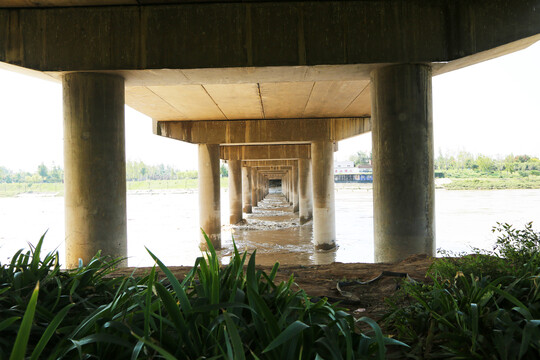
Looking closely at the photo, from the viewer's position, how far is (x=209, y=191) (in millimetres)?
18484

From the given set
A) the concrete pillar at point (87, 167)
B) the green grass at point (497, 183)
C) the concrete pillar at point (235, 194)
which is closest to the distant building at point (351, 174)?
the green grass at point (497, 183)

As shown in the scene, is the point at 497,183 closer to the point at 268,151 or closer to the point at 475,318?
the point at 268,151

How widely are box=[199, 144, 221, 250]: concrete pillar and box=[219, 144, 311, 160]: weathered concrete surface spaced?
328 inches

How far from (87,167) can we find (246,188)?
37.4m

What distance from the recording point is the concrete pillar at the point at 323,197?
18297 mm

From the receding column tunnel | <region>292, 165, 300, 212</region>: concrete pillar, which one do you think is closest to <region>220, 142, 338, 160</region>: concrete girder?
<region>292, 165, 300, 212</region>: concrete pillar

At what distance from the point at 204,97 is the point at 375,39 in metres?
7.11

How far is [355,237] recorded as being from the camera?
21.0 metres

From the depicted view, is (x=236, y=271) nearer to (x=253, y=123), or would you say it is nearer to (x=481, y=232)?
(x=253, y=123)

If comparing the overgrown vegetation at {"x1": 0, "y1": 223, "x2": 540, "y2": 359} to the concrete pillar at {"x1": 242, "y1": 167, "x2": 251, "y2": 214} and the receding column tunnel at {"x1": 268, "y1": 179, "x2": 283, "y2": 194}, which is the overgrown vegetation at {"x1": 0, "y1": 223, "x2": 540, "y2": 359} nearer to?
the concrete pillar at {"x1": 242, "y1": 167, "x2": 251, "y2": 214}

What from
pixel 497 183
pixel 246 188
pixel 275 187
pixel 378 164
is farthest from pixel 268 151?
pixel 275 187

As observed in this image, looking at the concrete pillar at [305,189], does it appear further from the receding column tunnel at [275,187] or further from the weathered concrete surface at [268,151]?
the receding column tunnel at [275,187]

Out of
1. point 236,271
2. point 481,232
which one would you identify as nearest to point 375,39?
point 236,271

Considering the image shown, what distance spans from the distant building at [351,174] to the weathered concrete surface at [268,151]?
10050 cm
